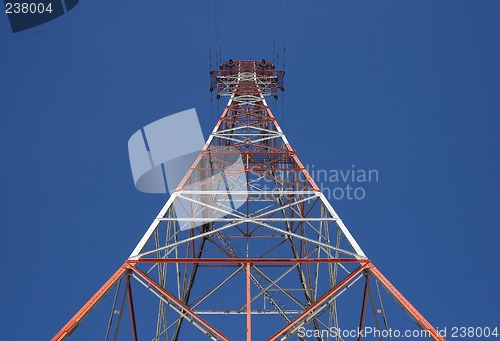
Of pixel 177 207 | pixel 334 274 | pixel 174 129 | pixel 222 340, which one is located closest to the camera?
pixel 222 340

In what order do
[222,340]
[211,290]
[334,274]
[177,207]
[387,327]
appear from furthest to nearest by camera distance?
[211,290] < [177,207] < [334,274] < [387,327] < [222,340]

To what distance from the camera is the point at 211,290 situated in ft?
38.0

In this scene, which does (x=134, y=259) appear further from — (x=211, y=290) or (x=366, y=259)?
(x=211, y=290)

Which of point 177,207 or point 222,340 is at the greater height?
point 177,207

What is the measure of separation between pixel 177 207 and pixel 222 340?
4.63 m

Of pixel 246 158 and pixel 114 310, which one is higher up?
pixel 246 158

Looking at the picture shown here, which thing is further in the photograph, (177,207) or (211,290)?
(211,290)

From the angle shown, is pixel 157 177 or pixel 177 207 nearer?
pixel 177 207

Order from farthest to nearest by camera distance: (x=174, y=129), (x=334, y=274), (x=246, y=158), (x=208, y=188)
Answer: (x=174, y=129) → (x=208, y=188) → (x=246, y=158) → (x=334, y=274)

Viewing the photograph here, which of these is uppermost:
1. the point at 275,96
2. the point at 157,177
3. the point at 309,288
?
the point at 275,96

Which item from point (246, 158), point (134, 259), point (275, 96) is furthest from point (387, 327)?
point (275, 96)

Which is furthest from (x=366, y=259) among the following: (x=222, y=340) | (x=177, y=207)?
(x=177, y=207)

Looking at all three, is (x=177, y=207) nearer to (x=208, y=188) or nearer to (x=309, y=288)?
(x=208, y=188)

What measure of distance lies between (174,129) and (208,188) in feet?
15.0
